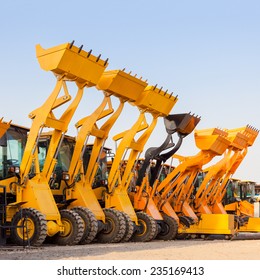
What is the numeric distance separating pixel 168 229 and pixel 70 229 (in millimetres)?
4753

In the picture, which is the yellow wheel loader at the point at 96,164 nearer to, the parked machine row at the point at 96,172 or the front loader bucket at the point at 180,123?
the parked machine row at the point at 96,172

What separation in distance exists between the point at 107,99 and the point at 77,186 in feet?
7.64

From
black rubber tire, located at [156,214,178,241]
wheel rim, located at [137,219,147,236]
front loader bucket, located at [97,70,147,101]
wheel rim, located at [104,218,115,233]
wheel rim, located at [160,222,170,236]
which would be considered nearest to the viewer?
wheel rim, located at [104,218,115,233]

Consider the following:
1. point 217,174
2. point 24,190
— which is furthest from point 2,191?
point 217,174

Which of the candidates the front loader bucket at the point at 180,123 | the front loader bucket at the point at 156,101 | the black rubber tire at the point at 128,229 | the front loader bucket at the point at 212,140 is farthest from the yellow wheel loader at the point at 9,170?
the front loader bucket at the point at 212,140

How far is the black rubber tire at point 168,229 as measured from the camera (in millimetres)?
18391

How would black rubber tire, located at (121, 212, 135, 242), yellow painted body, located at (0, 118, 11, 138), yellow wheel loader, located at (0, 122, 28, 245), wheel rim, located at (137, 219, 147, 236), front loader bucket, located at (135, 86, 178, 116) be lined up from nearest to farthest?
yellow wheel loader, located at (0, 122, 28, 245) < yellow painted body, located at (0, 118, 11, 138) < black rubber tire, located at (121, 212, 135, 242) < wheel rim, located at (137, 219, 147, 236) < front loader bucket, located at (135, 86, 178, 116)

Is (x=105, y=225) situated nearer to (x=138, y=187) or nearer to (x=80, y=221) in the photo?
(x=80, y=221)

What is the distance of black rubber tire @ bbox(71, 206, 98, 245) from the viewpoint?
14.6 meters

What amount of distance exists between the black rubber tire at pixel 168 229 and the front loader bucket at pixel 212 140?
2907 mm

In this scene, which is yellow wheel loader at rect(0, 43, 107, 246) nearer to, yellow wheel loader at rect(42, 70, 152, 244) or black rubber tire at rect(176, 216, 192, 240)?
yellow wheel loader at rect(42, 70, 152, 244)

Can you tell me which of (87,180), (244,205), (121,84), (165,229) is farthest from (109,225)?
(244,205)

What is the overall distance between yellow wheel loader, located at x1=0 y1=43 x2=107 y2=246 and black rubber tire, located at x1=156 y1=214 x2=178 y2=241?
4.63m

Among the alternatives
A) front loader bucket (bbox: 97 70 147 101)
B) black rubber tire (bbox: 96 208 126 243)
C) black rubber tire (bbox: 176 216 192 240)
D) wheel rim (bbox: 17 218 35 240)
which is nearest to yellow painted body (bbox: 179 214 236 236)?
black rubber tire (bbox: 176 216 192 240)
